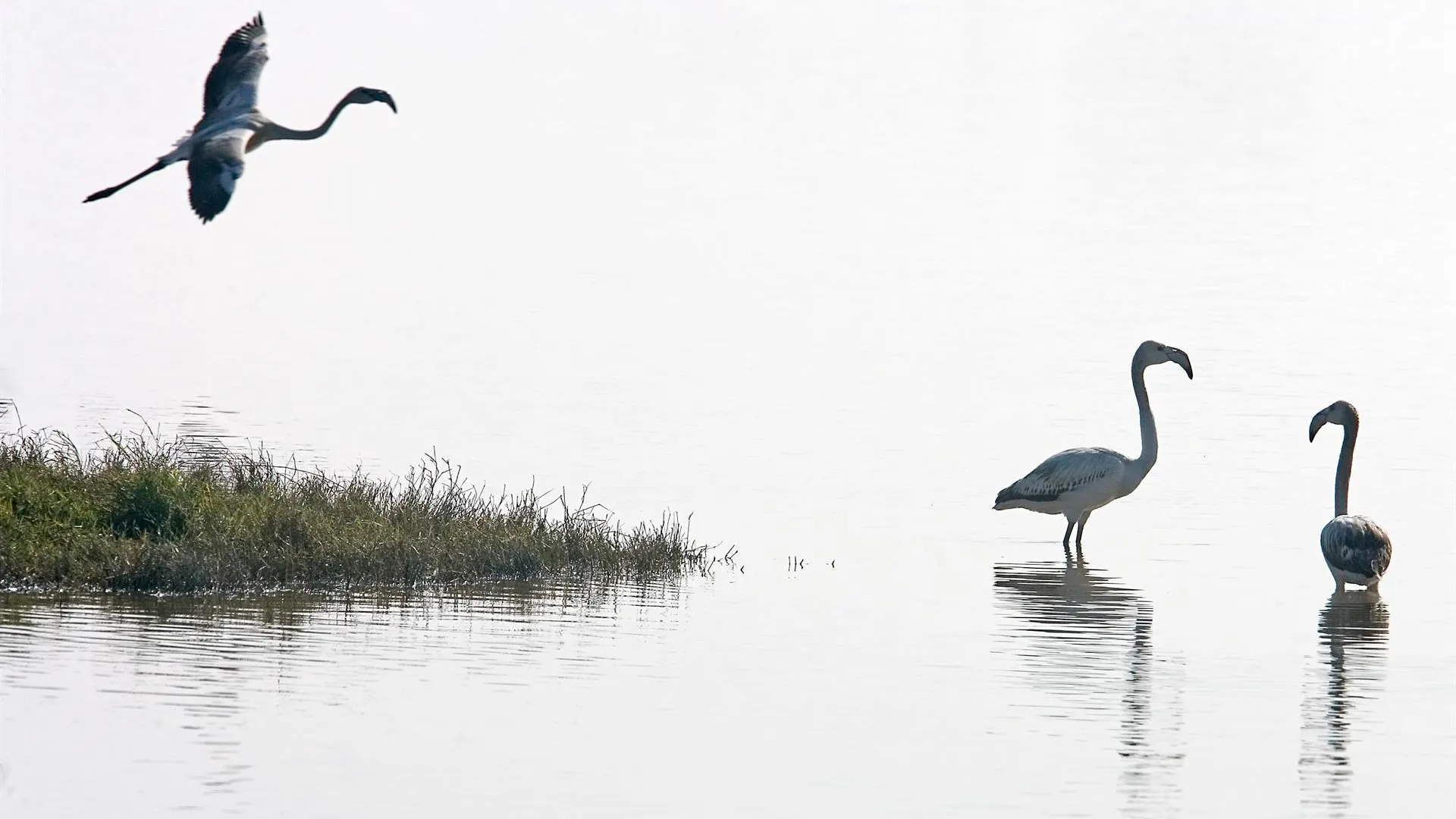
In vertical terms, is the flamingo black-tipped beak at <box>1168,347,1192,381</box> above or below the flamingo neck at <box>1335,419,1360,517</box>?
above

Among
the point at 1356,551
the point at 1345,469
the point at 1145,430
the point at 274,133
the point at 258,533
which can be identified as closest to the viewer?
the point at 258,533

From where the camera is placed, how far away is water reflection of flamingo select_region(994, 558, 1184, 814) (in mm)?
10508

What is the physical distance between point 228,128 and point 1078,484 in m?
6.73

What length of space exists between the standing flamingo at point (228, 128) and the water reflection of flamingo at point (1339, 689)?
5336mm

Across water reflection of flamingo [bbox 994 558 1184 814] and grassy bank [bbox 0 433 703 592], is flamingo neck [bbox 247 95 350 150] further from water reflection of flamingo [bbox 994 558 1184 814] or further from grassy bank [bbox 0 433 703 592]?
water reflection of flamingo [bbox 994 558 1184 814]

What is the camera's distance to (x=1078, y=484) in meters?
17.6

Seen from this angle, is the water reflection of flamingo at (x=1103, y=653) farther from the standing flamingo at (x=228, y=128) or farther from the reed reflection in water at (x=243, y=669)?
the standing flamingo at (x=228, y=128)

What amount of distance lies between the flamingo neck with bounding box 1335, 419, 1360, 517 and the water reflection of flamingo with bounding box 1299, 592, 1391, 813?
152 cm

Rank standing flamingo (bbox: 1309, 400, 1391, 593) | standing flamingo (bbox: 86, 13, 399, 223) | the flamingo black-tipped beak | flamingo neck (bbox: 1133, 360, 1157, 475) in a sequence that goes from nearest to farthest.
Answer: standing flamingo (bbox: 86, 13, 399, 223) < standing flamingo (bbox: 1309, 400, 1391, 593) < flamingo neck (bbox: 1133, 360, 1157, 475) < the flamingo black-tipped beak

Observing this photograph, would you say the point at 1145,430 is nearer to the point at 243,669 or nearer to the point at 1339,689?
the point at 1339,689

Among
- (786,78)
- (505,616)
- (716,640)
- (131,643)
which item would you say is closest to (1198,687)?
(716,640)

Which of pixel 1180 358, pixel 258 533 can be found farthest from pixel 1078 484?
pixel 258 533

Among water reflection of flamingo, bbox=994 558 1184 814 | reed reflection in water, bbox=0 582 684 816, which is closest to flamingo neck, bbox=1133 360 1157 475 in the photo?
water reflection of flamingo, bbox=994 558 1184 814

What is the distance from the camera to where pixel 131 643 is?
11500 mm
